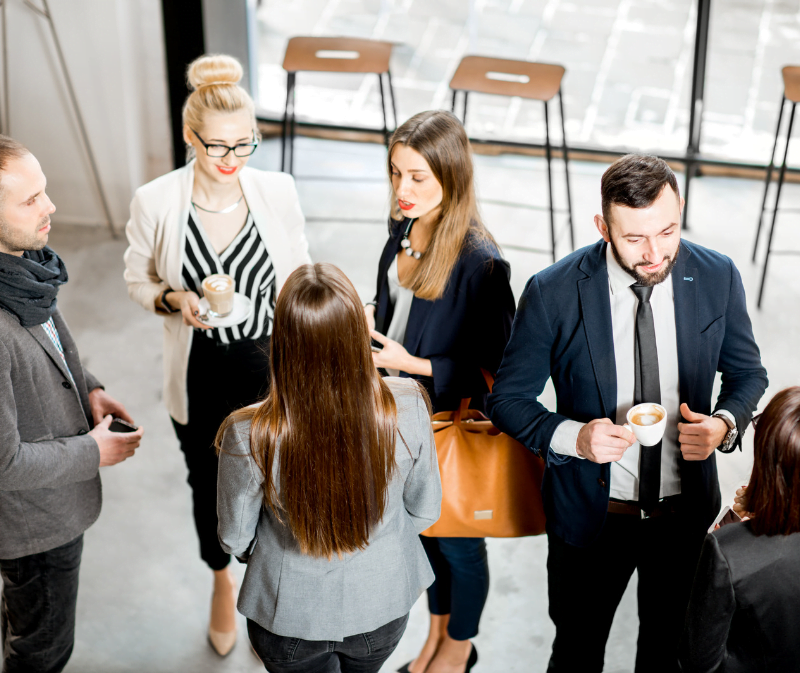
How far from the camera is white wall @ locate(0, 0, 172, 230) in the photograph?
4832 mm

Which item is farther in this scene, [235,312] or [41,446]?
[235,312]

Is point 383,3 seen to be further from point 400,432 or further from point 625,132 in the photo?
point 400,432

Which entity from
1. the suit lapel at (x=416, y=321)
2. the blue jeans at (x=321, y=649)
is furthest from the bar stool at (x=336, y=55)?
the blue jeans at (x=321, y=649)

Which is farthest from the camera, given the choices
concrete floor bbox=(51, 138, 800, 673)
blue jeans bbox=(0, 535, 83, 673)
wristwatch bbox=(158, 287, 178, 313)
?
concrete floor bbox=(51, 138, 800, 673)

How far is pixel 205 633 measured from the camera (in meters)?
2.84

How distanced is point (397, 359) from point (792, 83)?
2.91 m

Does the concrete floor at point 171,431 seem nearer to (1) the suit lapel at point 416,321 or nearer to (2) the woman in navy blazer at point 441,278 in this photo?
(2) the woman in navy blazer at point 441,278

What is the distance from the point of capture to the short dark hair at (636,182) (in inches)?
69.1

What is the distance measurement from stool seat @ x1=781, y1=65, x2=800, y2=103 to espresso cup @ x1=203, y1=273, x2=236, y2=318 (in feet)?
9.87

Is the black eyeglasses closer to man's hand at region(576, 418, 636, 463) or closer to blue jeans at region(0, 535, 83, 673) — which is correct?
blue jeans at region(0, 535, 83, 673)

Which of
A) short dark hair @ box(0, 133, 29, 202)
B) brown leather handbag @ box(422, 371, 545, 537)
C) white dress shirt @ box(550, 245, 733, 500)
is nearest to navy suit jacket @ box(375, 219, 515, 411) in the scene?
brown leather handbag @ box(422, 371, 545, 537)

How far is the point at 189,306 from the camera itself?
7.93 ft

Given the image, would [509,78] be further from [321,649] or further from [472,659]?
[321,649]

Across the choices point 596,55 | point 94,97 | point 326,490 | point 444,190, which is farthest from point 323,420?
point 596,55
